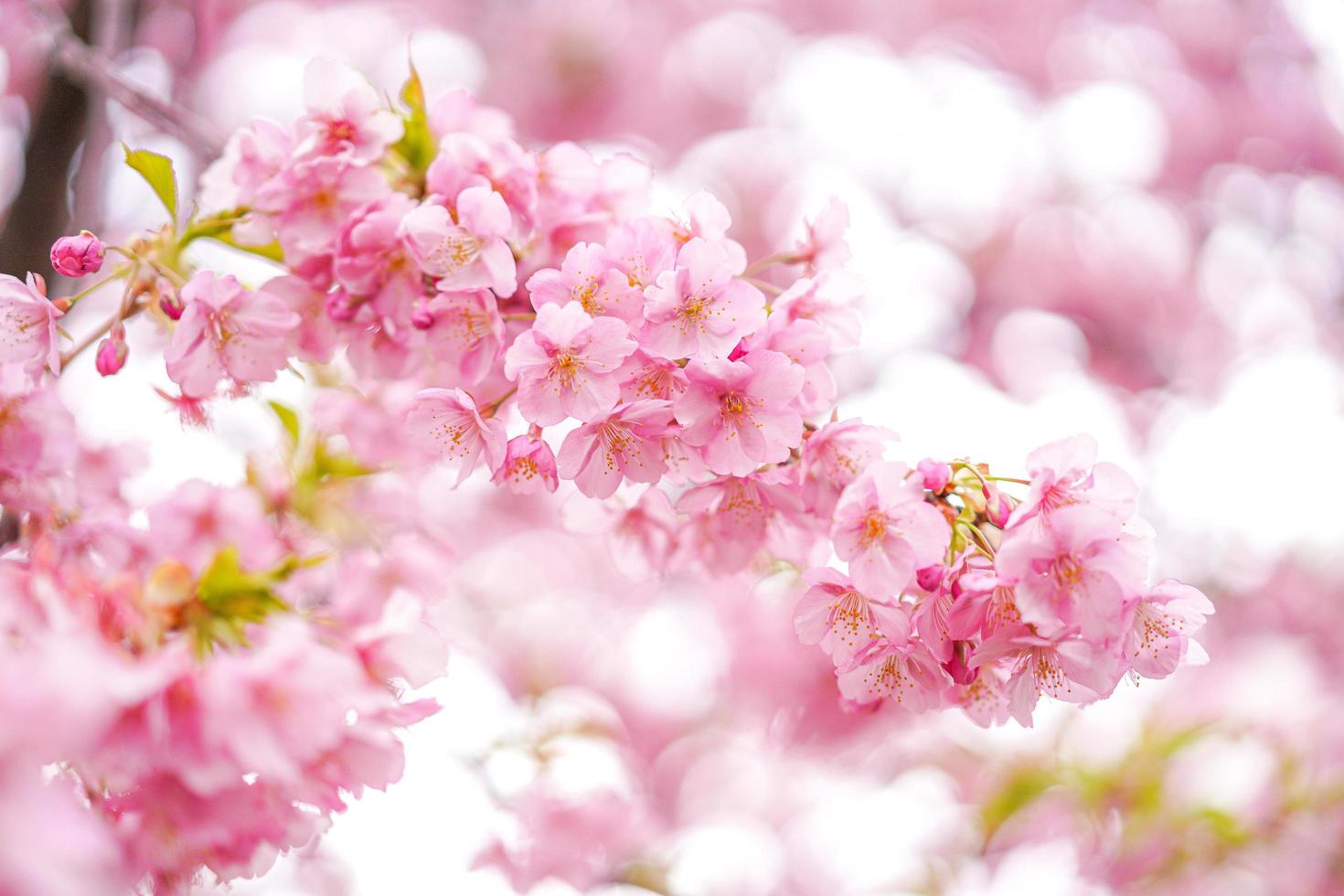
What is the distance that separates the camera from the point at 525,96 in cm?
452

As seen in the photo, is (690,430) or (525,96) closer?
(690,430)

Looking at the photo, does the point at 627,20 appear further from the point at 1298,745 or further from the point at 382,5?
the point at 1298,745

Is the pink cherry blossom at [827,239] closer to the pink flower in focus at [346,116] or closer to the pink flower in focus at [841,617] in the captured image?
the pink flower in focus at [841,617]

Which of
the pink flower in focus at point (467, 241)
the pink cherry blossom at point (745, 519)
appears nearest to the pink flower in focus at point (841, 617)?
the pink cherry blossom at point (745, 519)

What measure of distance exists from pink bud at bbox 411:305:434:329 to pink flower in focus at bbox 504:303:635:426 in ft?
0.50

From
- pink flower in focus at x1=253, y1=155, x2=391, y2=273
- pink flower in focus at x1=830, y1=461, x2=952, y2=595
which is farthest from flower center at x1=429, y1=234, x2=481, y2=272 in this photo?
pink flower in focus at x1=830, y1=461, x2=952, y2=595

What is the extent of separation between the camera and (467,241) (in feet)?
3.24

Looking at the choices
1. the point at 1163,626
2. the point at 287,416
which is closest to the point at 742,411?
the point at 1163,626

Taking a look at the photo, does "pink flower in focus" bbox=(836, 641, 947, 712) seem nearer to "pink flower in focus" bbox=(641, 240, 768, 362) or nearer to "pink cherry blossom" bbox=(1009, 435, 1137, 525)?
"pink cherry blossom" bbox=(1009, 435, 1137, 525)

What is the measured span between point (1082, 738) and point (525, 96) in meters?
3.68

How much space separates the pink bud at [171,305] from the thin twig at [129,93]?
0.32 metres

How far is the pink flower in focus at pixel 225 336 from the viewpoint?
0.99m

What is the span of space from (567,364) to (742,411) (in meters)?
0.18

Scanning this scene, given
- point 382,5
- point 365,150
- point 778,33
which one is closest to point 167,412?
point 365,150
